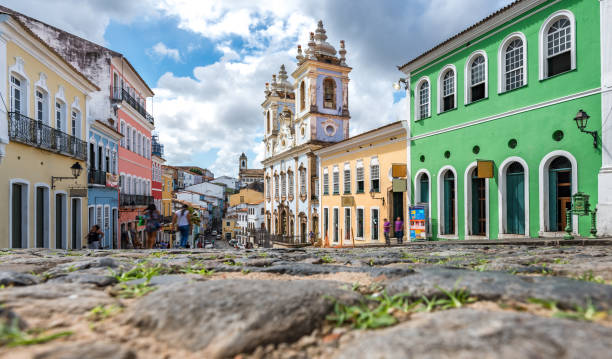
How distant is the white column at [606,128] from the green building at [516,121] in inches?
1.0

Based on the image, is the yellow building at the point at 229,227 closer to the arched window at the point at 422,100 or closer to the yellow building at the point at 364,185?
the yellow building at the point at 364,185

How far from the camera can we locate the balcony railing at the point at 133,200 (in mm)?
22653

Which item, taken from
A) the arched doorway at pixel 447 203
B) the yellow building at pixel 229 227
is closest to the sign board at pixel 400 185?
the arched doorway at pixel 447 203

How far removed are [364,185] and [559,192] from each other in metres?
11.7

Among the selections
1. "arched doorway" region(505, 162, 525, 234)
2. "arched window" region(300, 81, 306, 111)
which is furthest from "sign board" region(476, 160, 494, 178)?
"arched window" region(300, 81, 306, 111)

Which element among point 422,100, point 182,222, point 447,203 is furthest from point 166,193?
point 447,203

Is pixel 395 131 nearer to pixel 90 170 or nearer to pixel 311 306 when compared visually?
pixel 90 170

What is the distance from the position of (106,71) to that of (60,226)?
11111mm

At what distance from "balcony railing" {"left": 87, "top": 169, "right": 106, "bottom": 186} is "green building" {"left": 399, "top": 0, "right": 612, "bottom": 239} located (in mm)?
14769

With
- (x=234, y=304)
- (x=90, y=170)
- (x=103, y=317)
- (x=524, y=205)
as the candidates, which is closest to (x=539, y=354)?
(x=234, y=304)

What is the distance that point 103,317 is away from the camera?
2.02 meters

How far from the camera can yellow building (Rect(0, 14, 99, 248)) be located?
10648 millimetres

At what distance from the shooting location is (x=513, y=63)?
40.7ft

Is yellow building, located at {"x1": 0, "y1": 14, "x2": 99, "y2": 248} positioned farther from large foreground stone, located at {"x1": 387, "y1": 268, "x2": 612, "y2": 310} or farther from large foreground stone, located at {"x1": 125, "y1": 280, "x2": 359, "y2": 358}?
large foreground stone, located at {"x1": 387, "y1": 268, "x2": 612, "y2": 310}
